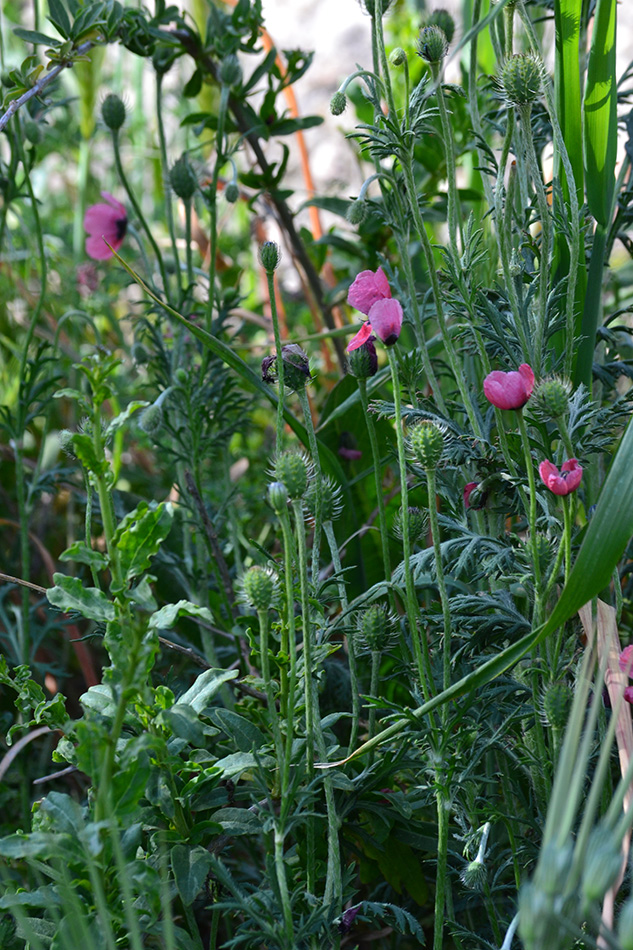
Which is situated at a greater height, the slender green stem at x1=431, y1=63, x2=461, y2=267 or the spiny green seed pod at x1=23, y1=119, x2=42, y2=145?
the spiny green seed pod at x1=23, y1=119, x2=42, y2=145

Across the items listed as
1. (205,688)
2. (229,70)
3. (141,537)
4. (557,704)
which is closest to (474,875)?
(557,704)

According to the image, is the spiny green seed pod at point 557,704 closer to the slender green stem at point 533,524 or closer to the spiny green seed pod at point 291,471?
the slender green stem at point 533,524

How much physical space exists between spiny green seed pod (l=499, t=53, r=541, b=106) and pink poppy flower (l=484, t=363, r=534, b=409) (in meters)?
0.24

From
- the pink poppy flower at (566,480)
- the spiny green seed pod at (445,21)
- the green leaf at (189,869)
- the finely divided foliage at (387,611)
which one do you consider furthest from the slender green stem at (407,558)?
the spiny green seed pod at (445,21)

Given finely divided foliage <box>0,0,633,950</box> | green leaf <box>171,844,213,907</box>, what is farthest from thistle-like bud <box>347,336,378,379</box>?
green leaf <box>171,844,213,907</box>

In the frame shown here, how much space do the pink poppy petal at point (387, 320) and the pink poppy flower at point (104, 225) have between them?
666 mm

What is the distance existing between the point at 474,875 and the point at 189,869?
0.72ft

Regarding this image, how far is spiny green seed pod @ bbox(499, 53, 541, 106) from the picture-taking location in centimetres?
70

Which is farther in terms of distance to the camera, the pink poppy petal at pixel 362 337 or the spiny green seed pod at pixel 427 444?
the pink poppy petal at pixel 362 337

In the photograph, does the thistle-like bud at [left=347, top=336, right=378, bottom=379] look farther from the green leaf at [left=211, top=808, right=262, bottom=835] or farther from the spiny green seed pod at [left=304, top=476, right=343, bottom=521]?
the green leaf at [left=211, top=808, right=262, bottom=835]

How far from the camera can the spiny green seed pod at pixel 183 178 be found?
1105mm

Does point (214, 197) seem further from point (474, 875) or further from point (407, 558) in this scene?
Result: point (474, 875)

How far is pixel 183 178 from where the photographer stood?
111 cm

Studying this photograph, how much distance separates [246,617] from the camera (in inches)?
31.1
